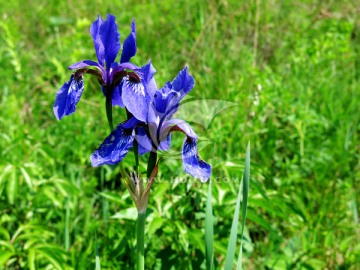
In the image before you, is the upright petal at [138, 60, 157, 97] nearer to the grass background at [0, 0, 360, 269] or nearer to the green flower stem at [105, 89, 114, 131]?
the green flower stem at [105, 89, 114, 131]

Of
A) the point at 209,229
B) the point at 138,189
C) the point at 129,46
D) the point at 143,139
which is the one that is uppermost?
the point at 129,46

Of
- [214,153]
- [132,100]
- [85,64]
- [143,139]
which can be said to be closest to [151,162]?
[143,139]

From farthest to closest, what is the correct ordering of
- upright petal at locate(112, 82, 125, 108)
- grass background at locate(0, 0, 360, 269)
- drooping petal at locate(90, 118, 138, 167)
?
grass background at locate(0, 0, 360, 269) < upright petal at locate(112, 82, 125, 108) < drooping petal at locate(90, 118, 138, 167)

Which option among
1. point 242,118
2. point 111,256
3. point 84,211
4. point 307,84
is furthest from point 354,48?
point 111,256

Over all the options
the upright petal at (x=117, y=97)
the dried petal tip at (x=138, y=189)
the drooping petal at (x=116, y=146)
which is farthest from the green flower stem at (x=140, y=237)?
the upright petal at (x=117, y=97)

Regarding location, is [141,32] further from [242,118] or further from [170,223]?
[170,223]

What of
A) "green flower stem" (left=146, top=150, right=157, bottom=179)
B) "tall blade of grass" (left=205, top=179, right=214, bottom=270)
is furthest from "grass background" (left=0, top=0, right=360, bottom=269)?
"green flower stem" (left=146, top=150, right=157, bottom=179)

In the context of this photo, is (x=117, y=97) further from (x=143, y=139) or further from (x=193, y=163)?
(x=193, y=163)
